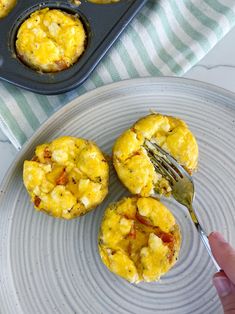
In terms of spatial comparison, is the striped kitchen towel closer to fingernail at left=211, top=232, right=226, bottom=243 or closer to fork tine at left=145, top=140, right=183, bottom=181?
fork tine at left=145, top=140, right=183, bottom=181

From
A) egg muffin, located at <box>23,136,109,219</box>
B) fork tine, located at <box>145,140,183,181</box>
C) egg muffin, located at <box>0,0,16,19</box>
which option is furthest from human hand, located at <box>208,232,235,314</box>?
egg muffin, located at <box>0,0,16,19</box>

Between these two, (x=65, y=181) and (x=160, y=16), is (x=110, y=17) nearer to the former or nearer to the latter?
(x=160, y=16)

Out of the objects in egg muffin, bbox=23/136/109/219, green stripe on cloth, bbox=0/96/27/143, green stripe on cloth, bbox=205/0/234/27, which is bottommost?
green stripe on cloth, bbox=0/96/27/143

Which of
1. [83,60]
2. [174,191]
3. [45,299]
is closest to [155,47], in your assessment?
[83,60]

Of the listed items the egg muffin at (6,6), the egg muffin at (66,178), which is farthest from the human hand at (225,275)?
the egg muffin at (6,6)

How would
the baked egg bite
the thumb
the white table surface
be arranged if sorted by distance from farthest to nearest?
the white table surface → the baked egg bite → the thumb

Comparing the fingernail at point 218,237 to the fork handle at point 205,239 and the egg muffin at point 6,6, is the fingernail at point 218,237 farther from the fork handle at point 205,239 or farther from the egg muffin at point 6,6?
the egg muffin at point 6,6

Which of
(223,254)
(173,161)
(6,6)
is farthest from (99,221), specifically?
(6,6)
